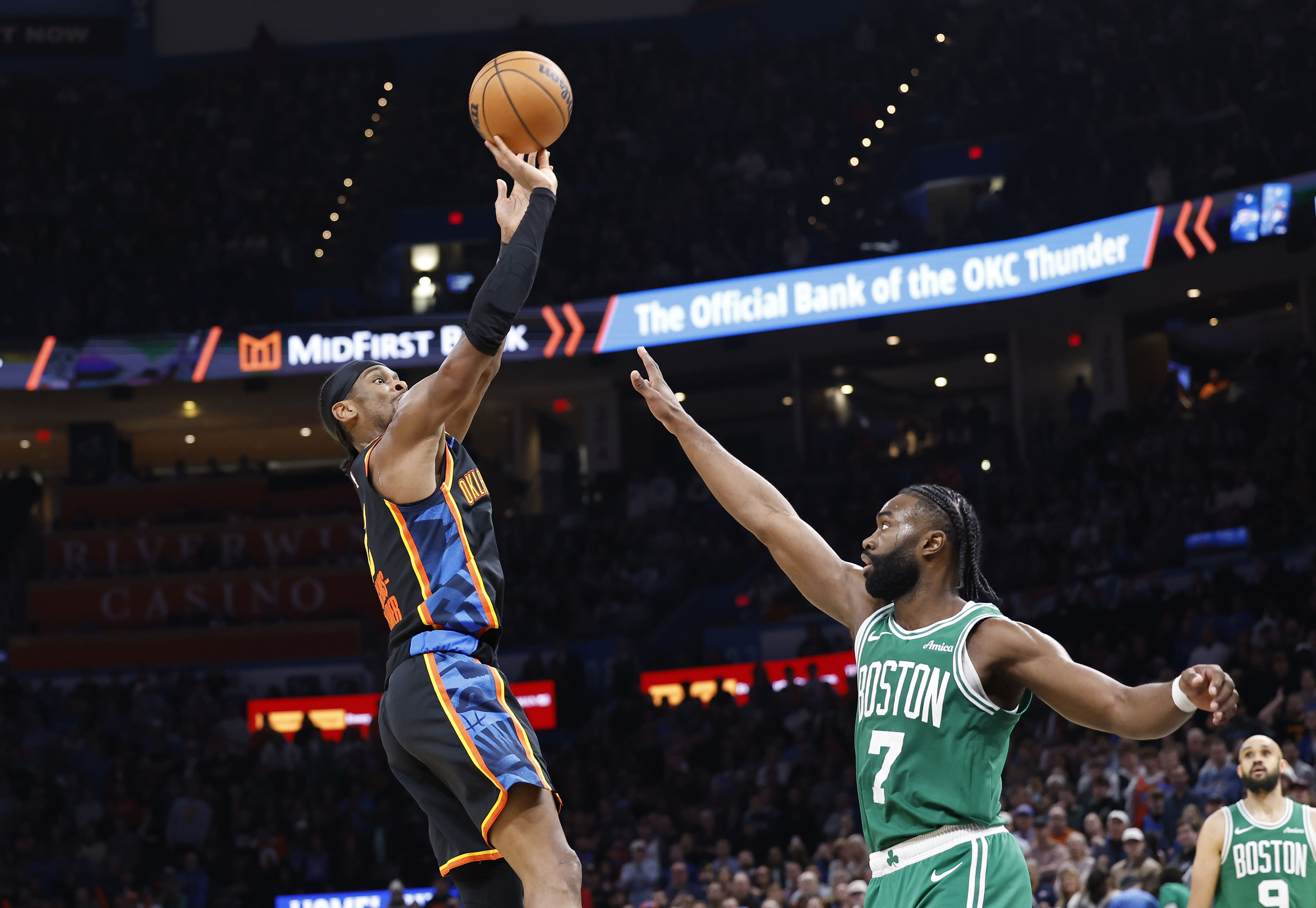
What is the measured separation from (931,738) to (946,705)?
0.09 meters

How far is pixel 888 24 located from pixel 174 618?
14.7 metres

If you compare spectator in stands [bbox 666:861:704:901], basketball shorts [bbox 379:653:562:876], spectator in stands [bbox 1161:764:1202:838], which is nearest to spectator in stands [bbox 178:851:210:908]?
spectator in stands [bbox 666:861:704:901]

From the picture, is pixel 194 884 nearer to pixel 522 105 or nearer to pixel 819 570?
pixel 522 105

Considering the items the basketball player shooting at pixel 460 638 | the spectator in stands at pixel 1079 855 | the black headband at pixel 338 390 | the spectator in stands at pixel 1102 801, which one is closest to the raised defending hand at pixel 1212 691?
the basketball player shooting at pixel 460 638

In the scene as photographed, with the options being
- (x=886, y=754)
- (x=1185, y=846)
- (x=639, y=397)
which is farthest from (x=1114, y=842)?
(x=639, y=397)

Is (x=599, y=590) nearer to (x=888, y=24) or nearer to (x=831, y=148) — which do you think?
(x=831, y=148)

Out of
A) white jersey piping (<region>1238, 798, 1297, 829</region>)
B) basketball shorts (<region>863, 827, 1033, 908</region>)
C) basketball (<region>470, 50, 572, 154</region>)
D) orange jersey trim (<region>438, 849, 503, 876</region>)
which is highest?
basketball (<region>470, 50, 572, 154</region>)

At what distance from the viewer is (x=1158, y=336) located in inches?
884

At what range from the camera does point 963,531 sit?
3.86m

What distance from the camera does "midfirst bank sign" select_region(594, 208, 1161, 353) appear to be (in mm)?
17438

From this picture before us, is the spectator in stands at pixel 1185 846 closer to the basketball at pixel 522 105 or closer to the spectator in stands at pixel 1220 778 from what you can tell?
the spectator in stands at pixel 1220 778

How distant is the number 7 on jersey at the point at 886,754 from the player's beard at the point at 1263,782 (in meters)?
3.71

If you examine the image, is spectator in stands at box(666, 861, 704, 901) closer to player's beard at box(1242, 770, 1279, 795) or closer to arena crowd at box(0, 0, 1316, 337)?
player's beard at box(1242, 770, 1279, 795)

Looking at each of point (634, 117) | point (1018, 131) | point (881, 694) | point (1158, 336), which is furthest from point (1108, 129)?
point (881, 694)
